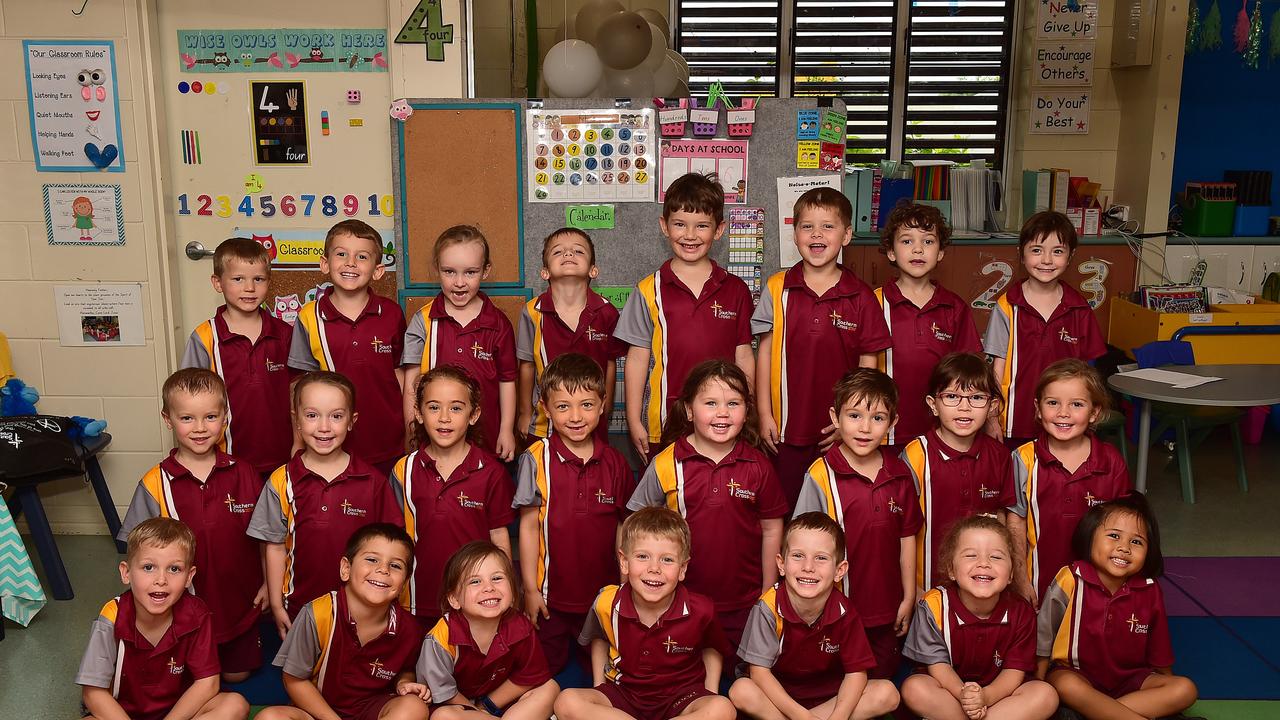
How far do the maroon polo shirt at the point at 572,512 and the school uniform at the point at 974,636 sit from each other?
2.89 feet

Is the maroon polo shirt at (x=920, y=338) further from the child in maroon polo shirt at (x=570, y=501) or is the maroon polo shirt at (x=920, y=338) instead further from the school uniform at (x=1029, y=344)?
the child in maroon polo shirt at (x=570, y=501)

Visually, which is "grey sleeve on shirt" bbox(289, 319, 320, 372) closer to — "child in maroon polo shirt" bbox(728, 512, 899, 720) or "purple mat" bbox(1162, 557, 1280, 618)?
"child in maroon polo shirt" bbox(728, 512, 899, 720)

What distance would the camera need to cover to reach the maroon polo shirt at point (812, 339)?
10.9ft

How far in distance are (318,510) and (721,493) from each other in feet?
3.64

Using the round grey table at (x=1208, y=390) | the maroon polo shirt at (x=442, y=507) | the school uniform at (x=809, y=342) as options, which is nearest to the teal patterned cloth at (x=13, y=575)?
the maroon polo shirt at (x=442, y=507)

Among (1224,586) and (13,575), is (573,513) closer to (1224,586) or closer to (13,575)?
(13,575)

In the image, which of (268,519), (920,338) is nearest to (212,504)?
(268,519)

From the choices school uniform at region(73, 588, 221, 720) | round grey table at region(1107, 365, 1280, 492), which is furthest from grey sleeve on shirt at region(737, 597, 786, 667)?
round grey table at region(1107, 365, 1280, 492)

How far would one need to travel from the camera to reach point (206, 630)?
2637 mm

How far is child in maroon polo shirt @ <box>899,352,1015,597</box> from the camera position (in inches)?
116

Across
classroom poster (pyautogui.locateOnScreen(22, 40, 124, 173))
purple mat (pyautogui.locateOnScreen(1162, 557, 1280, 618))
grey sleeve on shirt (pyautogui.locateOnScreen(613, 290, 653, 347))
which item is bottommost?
purple mat (pyautogui.locateOnScreen(1162, 557, 1280, 618))

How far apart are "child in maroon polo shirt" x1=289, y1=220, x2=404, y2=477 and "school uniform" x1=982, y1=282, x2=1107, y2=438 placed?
1.96 metres

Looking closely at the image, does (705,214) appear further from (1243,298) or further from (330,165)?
(1243,298)

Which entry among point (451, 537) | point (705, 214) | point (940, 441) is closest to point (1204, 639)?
point (940, 441)
